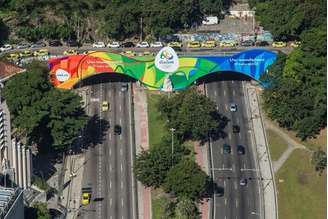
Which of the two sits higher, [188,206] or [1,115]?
[1,115]

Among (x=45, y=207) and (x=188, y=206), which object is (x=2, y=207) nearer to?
(x=45, y=207)

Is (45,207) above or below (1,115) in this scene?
below

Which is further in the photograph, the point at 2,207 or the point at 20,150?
the point at 20,150

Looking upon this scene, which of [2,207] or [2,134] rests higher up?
[2,134]

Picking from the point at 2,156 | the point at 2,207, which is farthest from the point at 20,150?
the point at 2,207

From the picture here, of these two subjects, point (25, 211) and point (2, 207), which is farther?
point (25, 211)

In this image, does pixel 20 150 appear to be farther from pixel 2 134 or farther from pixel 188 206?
pixel 188 206

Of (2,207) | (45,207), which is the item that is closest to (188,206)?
(45,207)
